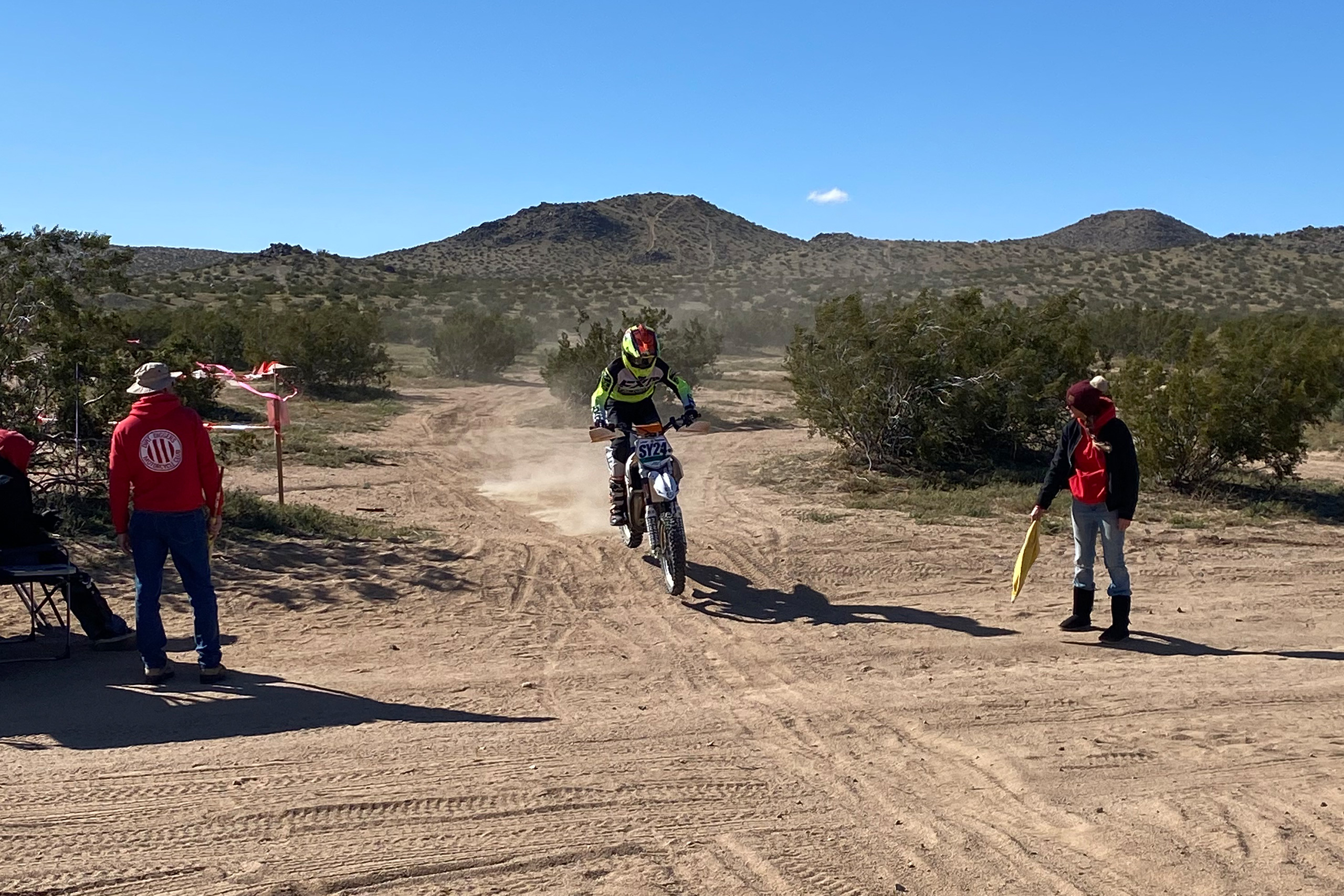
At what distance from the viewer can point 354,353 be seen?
2620cm

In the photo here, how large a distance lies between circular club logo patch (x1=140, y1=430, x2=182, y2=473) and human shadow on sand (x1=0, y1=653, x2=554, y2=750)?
1.17 meters

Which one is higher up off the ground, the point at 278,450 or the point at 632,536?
the point at 278,450

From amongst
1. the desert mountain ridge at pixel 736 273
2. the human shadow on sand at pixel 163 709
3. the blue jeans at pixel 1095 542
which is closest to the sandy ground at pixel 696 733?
the human shadow on sand at pixel 163 709

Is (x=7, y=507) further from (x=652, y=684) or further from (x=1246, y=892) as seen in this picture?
(x=1246, y=892)

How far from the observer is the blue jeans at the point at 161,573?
19.6ft

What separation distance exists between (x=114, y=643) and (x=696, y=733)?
364 cm

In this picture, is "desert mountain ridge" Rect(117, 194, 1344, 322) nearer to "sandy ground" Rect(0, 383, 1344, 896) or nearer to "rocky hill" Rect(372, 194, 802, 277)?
"rocky hill" Rect(372, 194, 802, 277)

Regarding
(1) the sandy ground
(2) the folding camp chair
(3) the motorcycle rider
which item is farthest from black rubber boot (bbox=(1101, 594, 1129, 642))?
(2) the folding camp chair

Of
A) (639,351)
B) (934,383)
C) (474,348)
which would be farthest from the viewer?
(474,348)

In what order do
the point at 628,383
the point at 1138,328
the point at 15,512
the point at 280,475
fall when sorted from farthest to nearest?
the point at 1138,328, the point at 280,475, the point at 628,383, the point at 15,512

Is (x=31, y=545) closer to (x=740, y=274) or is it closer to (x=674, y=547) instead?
(x=674, y=547)

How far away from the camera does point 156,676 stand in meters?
6.01

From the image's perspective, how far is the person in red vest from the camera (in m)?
6.99

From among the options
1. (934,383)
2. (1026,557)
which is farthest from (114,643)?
(934,383)
